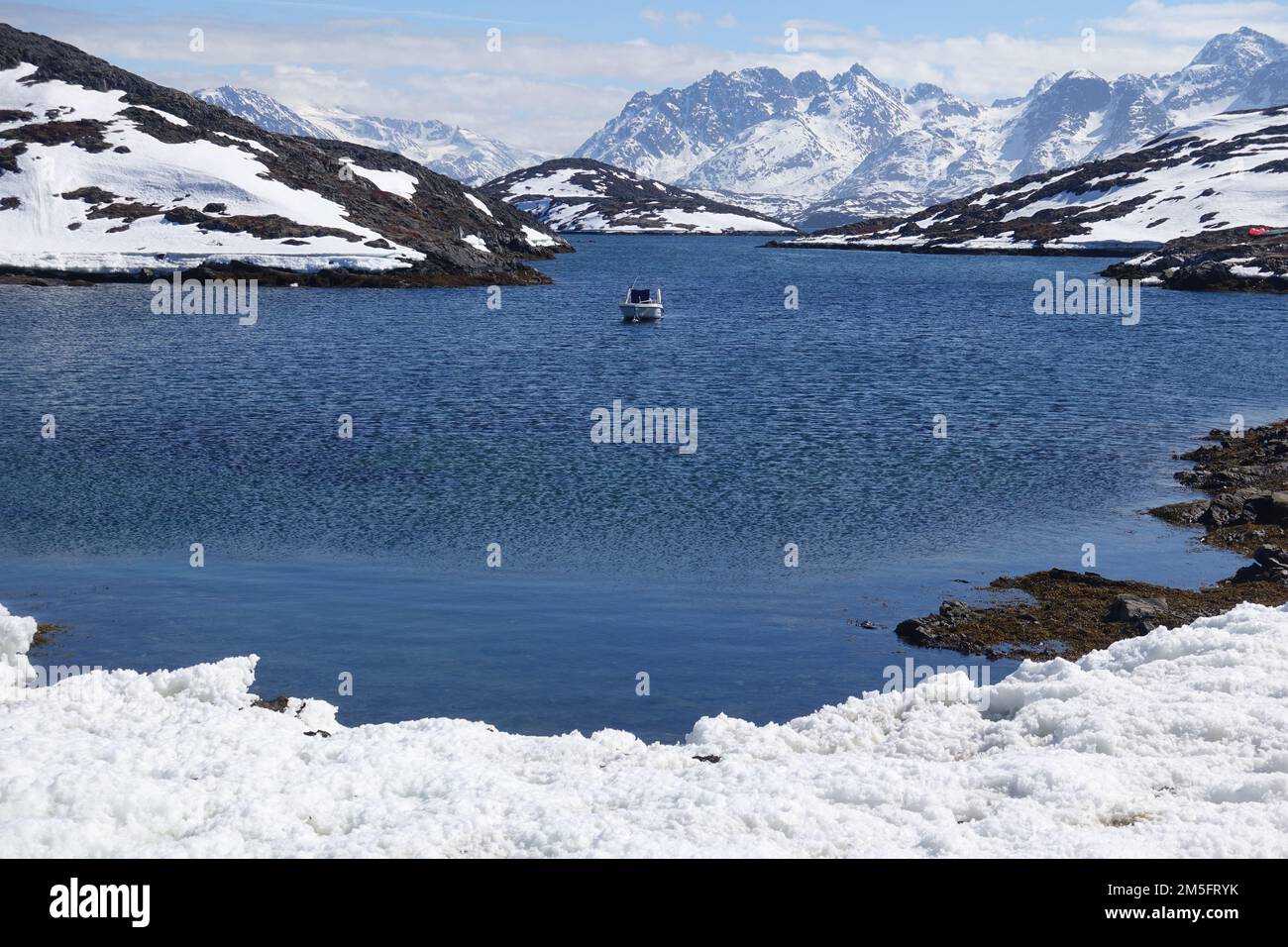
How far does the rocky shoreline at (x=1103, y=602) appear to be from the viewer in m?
26.8

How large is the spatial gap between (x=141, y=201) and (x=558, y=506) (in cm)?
12254

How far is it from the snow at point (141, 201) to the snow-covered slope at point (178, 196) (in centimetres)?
21

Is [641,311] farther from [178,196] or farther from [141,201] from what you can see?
[141,201]

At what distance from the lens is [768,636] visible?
2756 cm

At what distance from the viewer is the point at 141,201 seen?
469ft

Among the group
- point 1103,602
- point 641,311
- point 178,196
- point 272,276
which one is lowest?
point 1103,602

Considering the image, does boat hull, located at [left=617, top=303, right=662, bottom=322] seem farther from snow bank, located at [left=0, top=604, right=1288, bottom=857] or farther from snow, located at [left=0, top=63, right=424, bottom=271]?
snow bank, located at [left=0, top=604, right=1288, bottom=857]

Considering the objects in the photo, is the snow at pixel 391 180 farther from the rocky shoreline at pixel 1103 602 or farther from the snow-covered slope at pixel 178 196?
the rocky shoreline at pixel 1103 602

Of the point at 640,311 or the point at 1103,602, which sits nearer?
the point at 1103,602

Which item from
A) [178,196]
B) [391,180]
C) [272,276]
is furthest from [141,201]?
[391,180]

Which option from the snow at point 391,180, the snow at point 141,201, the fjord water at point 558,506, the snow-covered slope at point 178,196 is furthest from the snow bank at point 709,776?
the snow at point 391,180

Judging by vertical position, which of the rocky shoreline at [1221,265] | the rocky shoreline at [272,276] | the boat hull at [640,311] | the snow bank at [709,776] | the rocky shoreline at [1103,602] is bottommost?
the snow bank at [709,776]

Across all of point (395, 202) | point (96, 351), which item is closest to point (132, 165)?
point (395, 202)

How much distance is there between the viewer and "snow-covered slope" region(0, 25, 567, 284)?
436 feet
